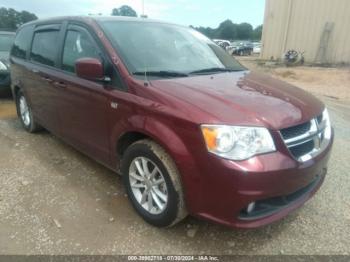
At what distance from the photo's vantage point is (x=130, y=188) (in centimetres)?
304

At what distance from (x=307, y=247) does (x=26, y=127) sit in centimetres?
452

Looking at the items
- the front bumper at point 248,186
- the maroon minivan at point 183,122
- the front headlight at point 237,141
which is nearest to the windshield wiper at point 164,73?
the maroon minivan at point 183,122

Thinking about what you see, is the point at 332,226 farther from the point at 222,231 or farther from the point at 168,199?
the point at 168,199

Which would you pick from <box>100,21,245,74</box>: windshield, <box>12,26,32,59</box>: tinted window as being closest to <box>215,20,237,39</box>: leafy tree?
<box>12,26,32,59</box>: tinted window

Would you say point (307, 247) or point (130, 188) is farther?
point (130, 188)

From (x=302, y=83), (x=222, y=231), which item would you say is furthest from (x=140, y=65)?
(x=302, y=83)

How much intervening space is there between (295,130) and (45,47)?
330 centimetres

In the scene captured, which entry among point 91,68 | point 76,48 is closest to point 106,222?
point 91,68

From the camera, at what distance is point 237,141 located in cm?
228

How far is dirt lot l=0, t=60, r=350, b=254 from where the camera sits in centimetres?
265

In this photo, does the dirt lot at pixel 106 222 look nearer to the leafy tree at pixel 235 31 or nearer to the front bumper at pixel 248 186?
the front bumper at pixel 248 186

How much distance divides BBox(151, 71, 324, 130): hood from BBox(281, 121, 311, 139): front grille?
0.13 ft

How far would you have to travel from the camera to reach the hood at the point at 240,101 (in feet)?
7.72

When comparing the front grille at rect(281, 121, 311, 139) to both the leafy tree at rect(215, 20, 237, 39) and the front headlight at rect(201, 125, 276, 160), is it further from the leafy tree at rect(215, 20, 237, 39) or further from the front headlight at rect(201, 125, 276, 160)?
the leafy tree at rect(215, 20, 237, 39)
